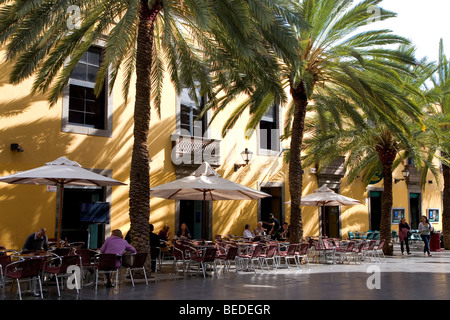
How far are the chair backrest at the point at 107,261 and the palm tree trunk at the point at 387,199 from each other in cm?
1303

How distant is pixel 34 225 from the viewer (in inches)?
563

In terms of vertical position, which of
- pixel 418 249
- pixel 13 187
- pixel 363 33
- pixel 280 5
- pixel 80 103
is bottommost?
pixel 418 249

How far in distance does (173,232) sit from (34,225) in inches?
206

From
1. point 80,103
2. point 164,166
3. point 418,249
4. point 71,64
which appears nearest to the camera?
point 71,64

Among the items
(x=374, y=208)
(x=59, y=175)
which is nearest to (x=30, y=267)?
(x=59, y=175)

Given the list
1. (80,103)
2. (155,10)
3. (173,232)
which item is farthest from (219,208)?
(155,10)

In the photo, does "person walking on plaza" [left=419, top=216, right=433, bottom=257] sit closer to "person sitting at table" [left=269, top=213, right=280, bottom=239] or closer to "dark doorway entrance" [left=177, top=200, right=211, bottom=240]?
"person sitting at table" [left=269, top=213, right=280, bottom=239]

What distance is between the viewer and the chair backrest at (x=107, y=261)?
9.70 metres

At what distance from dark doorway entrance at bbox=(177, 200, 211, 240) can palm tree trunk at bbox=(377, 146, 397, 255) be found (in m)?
7.37

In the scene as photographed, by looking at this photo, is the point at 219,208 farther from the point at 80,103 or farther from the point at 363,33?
the point at 363,33

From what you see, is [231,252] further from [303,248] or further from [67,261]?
[67,261]

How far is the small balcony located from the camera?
705 inches

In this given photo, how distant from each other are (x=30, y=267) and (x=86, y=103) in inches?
349

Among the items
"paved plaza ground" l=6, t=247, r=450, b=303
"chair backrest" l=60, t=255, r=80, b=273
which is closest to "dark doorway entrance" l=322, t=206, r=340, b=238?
"paved plaza ground" l=6, t=247, r=450, b=303
